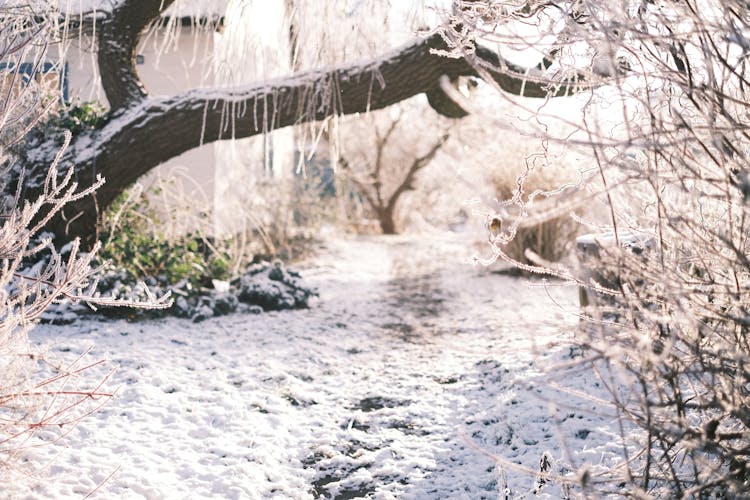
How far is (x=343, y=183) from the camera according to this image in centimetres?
1445

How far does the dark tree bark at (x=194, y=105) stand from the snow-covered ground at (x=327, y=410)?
4.52ft

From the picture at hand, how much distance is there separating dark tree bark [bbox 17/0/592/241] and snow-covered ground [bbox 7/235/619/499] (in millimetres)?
1377

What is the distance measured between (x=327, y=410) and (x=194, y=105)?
10.2 feet

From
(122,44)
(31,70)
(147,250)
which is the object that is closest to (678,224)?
(31,70)

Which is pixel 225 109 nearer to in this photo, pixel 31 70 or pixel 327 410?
pixel 31 70

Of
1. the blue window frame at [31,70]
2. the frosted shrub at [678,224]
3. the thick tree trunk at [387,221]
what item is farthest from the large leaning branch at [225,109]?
the thick tree trunk at [387,221]

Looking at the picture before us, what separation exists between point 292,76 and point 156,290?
7.59 ft

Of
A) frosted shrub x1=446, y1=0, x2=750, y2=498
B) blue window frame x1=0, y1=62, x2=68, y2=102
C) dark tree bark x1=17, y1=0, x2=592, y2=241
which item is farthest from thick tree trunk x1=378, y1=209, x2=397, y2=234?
frosted shrub x1=446, y1=0, x2=750, y2=498

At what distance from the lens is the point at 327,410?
4.12 metres

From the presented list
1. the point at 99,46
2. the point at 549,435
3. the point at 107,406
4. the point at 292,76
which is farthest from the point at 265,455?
the point at 99,46

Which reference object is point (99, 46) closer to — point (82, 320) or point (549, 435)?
point (82, 320)

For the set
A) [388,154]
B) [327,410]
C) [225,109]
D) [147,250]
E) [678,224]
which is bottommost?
[327,410]

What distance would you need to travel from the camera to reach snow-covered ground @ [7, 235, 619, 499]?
9.68 feet

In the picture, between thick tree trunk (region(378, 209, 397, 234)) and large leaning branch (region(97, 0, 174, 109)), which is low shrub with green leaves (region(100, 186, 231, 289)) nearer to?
large leaning branch (region(97, 0, 174, 109))
